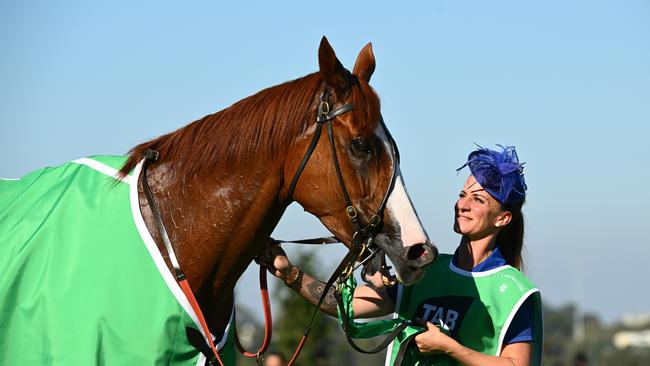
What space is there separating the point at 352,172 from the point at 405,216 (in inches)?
10.3

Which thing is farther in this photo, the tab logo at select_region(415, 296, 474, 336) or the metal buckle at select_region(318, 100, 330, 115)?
the tab logo at select_region(415, 296, 474, 336)

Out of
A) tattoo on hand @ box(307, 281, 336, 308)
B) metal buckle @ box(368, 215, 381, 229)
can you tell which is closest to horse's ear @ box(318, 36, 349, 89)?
A: metal buckle @ box(368, 215, 381, 229)

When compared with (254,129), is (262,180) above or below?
below

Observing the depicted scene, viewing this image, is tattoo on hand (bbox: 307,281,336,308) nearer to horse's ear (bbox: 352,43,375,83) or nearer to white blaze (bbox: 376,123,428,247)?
white blaze (bbox: 376,123,428,247)

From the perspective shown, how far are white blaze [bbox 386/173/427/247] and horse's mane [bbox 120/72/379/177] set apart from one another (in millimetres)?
264

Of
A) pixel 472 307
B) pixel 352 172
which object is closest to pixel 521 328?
pixel 472 307

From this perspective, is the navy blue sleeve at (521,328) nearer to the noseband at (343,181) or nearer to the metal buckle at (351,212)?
the noseband at (343,181)

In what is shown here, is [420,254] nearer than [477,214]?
Yes

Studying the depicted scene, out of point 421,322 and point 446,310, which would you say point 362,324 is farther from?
point 446,310

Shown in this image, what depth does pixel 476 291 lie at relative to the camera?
3.85 metres

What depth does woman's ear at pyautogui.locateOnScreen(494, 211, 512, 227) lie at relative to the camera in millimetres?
3986

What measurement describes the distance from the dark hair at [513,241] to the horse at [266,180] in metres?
0.92

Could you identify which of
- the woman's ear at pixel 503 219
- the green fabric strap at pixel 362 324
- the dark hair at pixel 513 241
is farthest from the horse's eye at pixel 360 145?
the dark hair at pixel 513 241

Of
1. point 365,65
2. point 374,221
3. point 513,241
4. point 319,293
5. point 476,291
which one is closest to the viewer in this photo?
point 374,221
